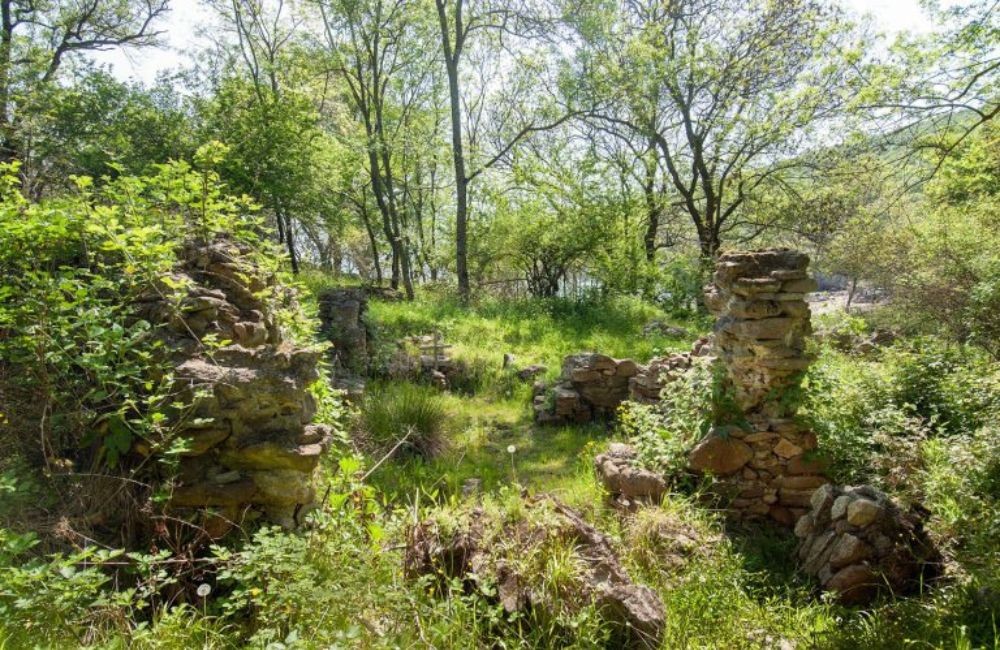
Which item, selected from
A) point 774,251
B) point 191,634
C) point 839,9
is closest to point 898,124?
point 774,251

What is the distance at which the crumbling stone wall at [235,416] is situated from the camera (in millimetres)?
3012

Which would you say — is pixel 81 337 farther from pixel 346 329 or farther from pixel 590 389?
pixel 590 389

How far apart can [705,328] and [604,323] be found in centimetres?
215

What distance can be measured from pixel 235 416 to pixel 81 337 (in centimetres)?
90

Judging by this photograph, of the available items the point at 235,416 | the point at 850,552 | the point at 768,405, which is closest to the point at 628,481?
the point at 768,405

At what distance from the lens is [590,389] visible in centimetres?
741

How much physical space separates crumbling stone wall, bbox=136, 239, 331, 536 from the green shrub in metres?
2.32

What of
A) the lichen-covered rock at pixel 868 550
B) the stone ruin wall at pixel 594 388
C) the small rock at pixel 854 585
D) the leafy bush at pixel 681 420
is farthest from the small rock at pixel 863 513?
the stone ruin wall at pixel 594 388

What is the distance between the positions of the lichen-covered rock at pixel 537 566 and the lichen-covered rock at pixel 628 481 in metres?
1.27

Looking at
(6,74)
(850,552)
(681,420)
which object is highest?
(6,74)

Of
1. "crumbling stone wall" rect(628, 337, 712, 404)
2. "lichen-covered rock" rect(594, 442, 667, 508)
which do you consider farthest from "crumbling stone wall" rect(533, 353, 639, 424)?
"lichen-covered rock" rect(594, 442, 667, 508)

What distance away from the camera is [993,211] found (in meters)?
9.53

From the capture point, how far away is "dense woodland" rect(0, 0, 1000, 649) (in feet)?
8.99

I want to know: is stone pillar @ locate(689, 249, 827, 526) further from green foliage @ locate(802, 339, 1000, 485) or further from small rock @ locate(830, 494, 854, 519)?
small rock @ locate(830, 494, 854, 519)
